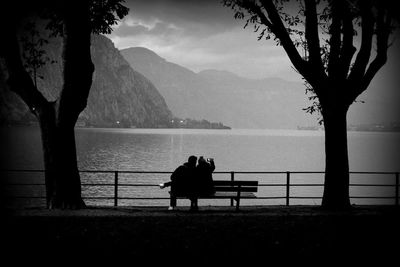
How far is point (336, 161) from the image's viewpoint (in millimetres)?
13734

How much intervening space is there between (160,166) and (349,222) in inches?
3018

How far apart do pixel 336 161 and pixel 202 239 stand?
21.2ft

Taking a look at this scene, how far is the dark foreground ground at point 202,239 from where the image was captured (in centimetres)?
737

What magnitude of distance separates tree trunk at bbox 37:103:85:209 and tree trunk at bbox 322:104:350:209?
7200 mm

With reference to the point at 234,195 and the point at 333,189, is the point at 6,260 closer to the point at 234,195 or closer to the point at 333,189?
the point at 234,195

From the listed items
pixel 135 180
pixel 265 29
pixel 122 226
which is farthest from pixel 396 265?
pixel 135 180

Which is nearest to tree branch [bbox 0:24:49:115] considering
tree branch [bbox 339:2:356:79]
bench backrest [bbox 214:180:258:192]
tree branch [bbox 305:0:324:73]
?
bench backrest [bbox 214:180:258:192]

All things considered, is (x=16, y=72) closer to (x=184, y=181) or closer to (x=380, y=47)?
(x=184, y=181)

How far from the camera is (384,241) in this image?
8.54 m

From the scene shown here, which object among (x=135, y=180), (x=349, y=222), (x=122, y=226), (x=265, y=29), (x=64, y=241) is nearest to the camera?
(x=64, y=241)

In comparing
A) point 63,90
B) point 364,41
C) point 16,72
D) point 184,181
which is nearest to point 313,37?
point 364,41

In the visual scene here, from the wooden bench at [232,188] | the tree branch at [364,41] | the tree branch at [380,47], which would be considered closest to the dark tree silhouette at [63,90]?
the wooden bench at [232,188]

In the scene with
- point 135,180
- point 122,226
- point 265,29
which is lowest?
point 135,180

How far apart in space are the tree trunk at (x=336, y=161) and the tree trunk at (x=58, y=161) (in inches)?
283
